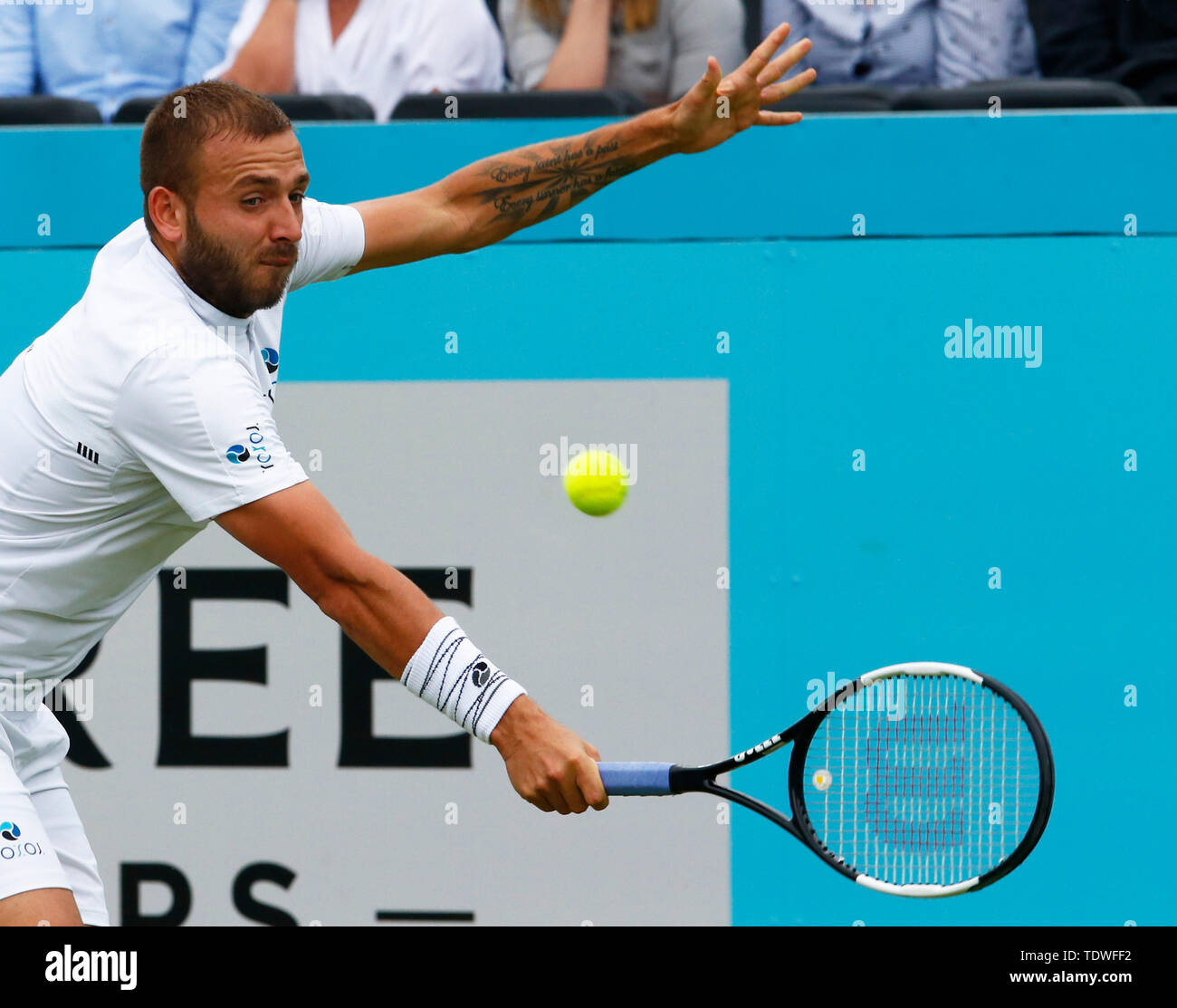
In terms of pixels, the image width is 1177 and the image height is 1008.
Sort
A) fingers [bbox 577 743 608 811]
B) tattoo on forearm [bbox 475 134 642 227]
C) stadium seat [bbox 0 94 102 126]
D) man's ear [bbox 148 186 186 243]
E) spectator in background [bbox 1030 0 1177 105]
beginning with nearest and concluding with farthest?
fingers [bbox 577 743 608 811]
man's ear [bbox 148 186 186 243]
tattoo on forearm [bbox 475 134 642 227]
spectator in background [bbox 1030 0 1177 105]
stadium seat [bbox 0 94 102 126]

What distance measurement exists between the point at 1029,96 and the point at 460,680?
6.62 feet

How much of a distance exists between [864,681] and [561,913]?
1315 millimetres

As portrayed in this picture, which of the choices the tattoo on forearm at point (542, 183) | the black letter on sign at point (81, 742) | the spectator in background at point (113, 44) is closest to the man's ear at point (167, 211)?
the tattoo on forearm at point (542, 183)

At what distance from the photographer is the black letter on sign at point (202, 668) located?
12.3 feet

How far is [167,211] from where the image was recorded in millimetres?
2541

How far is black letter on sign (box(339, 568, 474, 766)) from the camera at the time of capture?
3.70 meters

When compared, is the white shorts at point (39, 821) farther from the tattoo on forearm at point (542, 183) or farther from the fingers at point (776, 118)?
the fingers at point (776, 118)

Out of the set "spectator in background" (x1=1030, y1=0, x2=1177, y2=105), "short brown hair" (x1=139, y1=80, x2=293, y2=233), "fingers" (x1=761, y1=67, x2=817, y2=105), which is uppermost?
"spectator in background" (x1=1030, y1=0, x2=1177, y2=105)

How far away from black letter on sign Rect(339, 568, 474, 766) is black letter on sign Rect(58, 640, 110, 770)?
0.55 m

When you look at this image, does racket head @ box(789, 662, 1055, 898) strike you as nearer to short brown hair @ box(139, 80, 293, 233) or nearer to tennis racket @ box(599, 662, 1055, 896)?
tennis racket @ box(599, 662, 1055, 896)

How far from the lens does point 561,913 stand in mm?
3676

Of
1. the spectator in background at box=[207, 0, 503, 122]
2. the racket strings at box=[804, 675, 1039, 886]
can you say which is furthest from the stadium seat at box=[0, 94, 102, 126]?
the racket strings at box=[804, 675, 1039, 886]

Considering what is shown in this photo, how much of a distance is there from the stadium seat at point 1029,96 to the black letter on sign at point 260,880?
6.97 ft
